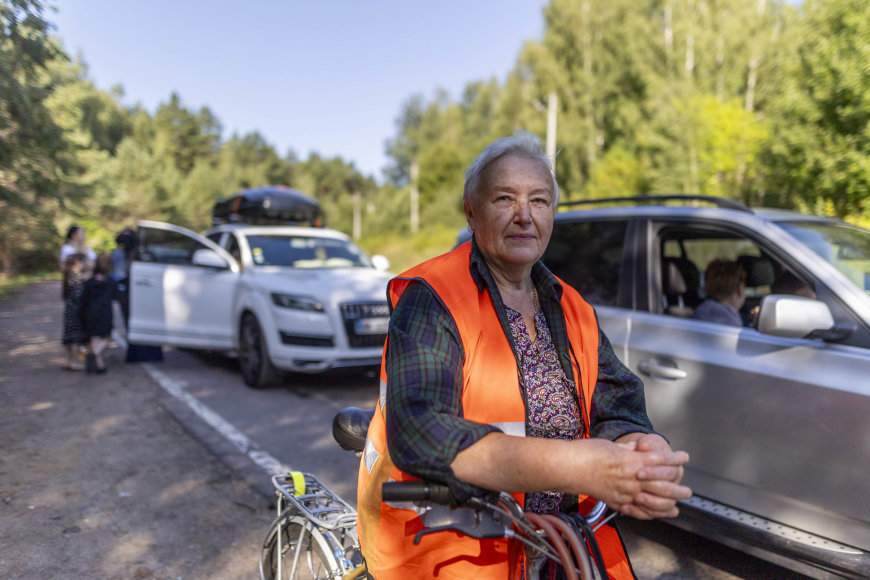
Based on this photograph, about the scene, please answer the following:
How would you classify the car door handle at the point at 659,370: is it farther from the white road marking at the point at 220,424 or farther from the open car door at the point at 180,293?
the open car door at the point at 180,293

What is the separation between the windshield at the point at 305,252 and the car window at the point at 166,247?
0.74 meters

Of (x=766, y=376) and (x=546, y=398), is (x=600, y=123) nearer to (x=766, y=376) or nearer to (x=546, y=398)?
(x=766, y=376)

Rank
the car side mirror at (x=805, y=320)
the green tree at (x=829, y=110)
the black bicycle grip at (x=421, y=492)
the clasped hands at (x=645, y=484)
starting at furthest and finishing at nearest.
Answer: the green tree at (x=829, y=110) < the car side mirror at (x=805, y=320) < the black bicycle grip at (x=421, y=492) < the clasped hands at (x=645, y=484)

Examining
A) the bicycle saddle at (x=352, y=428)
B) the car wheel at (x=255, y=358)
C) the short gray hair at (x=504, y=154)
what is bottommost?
the car wheel at (x=255, y=358)

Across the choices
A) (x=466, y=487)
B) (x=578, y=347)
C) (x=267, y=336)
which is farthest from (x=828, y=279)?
(x=267, y=336)

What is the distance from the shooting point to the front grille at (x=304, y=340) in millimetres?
7090

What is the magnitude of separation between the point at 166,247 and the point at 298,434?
402 cm

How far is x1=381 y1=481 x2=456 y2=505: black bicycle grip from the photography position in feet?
4.66

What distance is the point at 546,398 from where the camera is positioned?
170 centimetres

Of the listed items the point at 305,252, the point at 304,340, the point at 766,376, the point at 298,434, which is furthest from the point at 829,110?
the point at 298,434

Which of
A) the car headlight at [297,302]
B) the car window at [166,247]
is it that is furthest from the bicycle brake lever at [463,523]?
the car window at [166,247]

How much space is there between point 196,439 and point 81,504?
139 cm

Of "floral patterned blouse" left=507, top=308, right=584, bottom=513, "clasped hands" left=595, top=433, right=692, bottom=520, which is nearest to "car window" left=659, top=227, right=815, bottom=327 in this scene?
"floral patterned blouse" left=507, top=308, right=584, bottom=513

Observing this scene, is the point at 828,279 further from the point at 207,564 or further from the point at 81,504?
the point at 81,504
